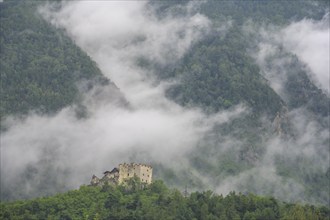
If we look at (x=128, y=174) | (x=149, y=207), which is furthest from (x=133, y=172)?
(x=149, y=207)

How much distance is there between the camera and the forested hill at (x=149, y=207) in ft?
494

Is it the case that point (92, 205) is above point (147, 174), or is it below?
below

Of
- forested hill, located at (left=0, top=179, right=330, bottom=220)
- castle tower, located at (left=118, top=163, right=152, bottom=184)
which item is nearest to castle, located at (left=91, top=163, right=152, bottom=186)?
castle tower, located at (left=118, top=163, right=152, bottom=184)

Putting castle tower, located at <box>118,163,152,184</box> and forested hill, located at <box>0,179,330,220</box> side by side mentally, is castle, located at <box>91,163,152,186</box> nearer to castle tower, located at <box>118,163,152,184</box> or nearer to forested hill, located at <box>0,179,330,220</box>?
castle tower, located at <box>118,163,152,184</box>

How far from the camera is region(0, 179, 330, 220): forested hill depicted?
151 m

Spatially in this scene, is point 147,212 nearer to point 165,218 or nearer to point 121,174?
point 165,218

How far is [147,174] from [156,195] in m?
9.34

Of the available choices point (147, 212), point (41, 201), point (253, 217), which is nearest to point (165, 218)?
point (147, 212)

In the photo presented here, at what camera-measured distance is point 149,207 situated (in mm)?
153375

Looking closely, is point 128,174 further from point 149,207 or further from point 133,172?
point 149,207

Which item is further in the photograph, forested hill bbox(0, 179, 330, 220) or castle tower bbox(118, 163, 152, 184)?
castle tower bbox(118, 163, 152, 184)

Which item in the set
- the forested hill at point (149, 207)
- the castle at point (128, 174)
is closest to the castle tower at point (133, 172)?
the castle at point (128, 174)

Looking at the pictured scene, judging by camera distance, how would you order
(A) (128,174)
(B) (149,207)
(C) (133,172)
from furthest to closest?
(C) (133,172), (A) (128,174), (B) (149,207)

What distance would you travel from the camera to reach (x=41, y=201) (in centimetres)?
16300
